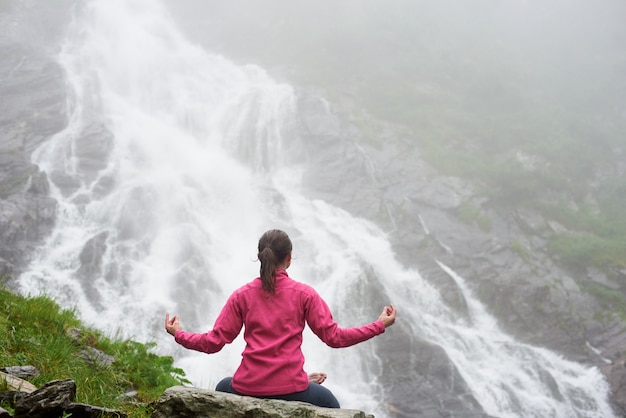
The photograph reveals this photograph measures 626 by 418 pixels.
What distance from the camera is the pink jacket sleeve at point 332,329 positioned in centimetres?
331

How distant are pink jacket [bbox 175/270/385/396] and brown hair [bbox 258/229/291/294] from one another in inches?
3.2

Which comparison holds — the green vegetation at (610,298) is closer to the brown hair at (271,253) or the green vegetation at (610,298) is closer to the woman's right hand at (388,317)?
the woman's right hand at (388,317)

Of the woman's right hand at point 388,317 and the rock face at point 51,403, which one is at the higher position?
the woman's right hand at point 388,317

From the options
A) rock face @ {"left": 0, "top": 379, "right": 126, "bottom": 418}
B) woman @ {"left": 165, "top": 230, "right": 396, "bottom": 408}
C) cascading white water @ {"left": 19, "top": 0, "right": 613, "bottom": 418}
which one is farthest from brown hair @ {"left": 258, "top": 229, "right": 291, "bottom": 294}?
cascading white water @ {"left": 19, "top": 0, "right": 613, "bottom": 418}

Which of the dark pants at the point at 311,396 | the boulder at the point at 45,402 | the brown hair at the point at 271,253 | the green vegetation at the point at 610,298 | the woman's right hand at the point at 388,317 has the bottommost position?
the boulder at the point at 45,402

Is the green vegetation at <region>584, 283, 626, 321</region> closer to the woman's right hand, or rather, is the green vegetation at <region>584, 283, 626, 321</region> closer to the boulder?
the woman's right hand

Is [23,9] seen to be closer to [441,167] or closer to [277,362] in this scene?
[441,167]

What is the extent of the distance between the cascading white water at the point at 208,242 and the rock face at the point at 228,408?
25.0 feet

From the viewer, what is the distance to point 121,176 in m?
19.7

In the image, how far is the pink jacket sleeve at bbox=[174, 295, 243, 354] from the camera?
336 centimetres

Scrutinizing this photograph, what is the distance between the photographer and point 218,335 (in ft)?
11.2

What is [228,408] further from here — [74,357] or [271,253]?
[74,357]

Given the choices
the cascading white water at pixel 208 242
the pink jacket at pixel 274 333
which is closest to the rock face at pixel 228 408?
the pink jacket at pixel 274 333

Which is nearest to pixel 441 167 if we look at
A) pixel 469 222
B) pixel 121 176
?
pixel 469 222
